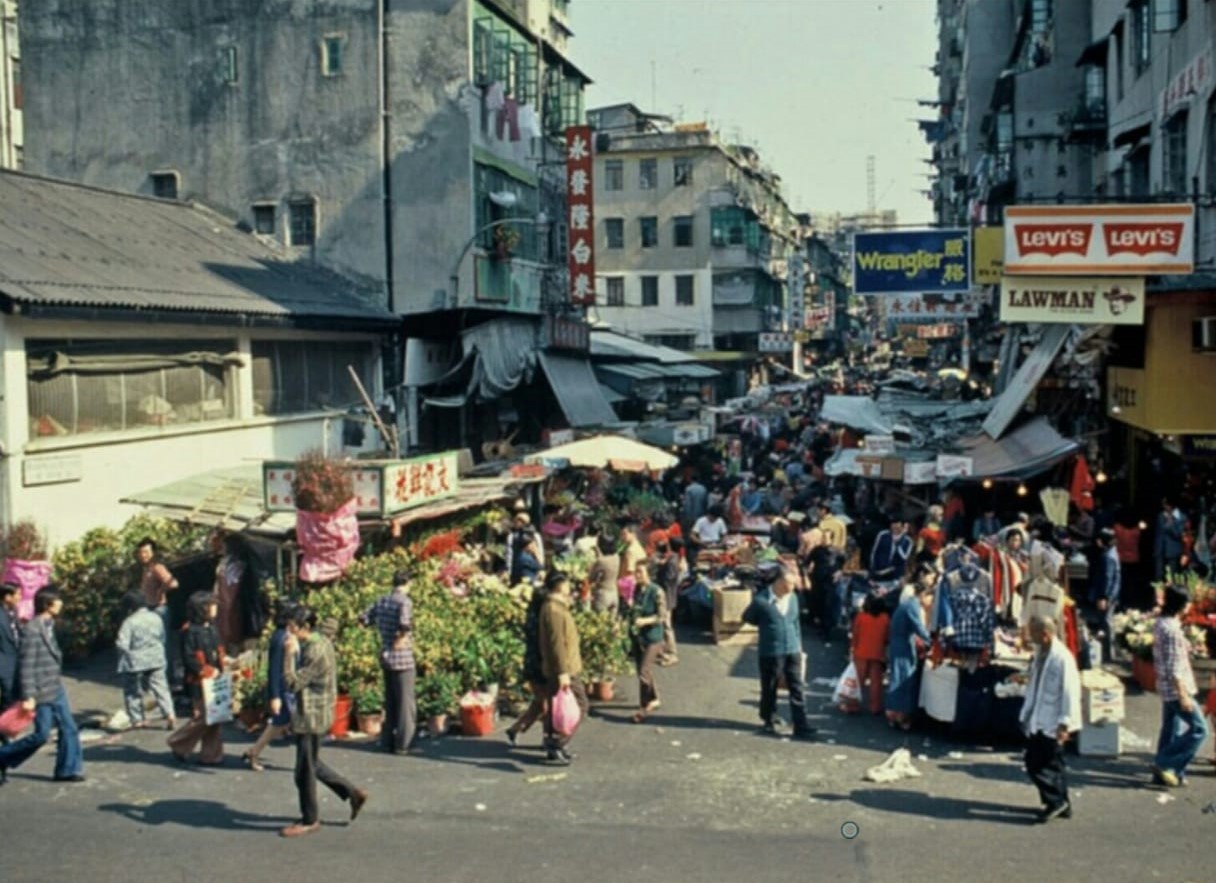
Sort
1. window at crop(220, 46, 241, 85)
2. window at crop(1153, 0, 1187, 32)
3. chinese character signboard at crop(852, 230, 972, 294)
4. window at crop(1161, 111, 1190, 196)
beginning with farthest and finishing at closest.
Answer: window at crop(220, 46, 241, 85)
window at crop(1161, 111, 1190, 196)
window at crop(1153, 0, 1187, 32)
chinese character signboard at crop(852, 230, 972, 294)

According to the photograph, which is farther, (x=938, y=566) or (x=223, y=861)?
(x=938, y=566)

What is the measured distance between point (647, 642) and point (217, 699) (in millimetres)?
4514

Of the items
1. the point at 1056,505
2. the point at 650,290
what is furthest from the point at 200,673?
the point at 650,290

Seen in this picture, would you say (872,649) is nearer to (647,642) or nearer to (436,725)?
(647,642)

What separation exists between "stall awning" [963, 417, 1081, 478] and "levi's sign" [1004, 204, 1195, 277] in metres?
3.32

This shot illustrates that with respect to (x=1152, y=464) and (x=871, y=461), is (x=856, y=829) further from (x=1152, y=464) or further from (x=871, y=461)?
(x=1152, y=464)

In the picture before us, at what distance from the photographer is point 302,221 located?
91.6ft

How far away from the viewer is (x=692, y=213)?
207 ft

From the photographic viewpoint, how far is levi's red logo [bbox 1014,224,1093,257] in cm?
1733

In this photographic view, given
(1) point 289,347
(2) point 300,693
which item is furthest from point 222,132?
(2) point 300,693

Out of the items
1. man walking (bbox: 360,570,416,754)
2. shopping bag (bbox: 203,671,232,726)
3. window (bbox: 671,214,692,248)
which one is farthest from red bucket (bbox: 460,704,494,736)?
window (bbox: 671,214,692,248)

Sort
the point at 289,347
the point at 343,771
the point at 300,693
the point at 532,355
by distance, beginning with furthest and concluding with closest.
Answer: the point at 532,355
the point at 289,347
the point at 343,771
the point at 300,693

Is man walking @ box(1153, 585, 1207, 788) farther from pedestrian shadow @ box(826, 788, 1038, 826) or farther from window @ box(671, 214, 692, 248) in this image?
window @ box(671, 214, 692, 248)

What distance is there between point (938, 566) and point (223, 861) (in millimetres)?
9759
